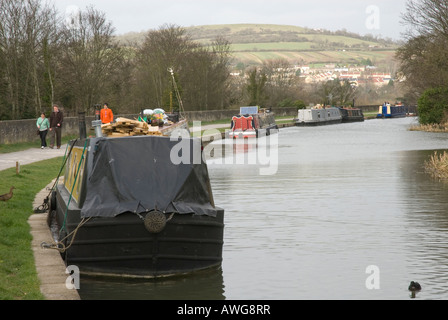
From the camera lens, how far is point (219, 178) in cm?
2539

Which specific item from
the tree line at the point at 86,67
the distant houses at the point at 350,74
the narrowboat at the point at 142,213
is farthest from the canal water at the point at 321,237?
the distant houses at the point at 350,74

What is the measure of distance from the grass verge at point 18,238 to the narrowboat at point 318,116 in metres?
50.8

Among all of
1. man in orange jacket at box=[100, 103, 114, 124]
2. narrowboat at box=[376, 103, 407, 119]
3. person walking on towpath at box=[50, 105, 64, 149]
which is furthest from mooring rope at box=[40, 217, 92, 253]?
narrowboat at box=[376, 103, 407, 119]

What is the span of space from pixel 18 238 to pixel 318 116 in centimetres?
6347

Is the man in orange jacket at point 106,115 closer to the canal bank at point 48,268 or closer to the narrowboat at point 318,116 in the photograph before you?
the canal bank at point 48,268

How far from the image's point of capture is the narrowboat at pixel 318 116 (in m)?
71.2

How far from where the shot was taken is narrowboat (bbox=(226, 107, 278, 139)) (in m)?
48.1

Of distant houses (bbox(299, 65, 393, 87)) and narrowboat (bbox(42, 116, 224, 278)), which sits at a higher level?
distant houses (bbox(299, 65, 393, 87))

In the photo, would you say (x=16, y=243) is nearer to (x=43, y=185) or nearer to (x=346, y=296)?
(x=346, y=296)

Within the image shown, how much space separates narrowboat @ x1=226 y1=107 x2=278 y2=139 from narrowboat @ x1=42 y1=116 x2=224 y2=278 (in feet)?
119

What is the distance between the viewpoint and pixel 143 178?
11.0 meters

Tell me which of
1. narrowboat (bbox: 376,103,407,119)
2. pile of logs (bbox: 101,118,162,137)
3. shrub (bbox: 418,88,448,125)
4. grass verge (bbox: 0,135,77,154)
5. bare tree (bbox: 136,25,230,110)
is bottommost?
narrowboat (bbox: 376,103,407,119)

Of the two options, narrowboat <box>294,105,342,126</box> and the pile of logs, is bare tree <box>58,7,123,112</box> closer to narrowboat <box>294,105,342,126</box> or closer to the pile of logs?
narrowboat <box>294,105,342,126</box>

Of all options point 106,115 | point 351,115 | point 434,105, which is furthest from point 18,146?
point 351,115
